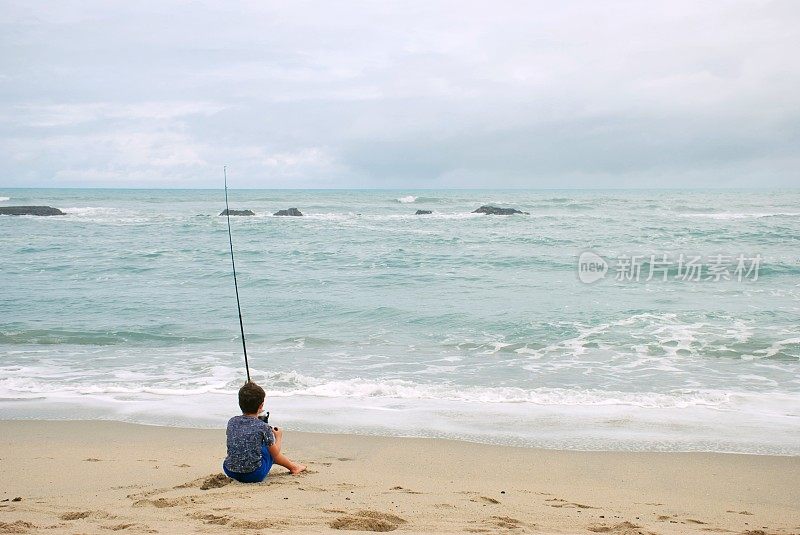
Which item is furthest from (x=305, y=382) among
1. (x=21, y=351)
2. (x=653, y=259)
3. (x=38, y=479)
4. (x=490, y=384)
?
(x=653, y=259)

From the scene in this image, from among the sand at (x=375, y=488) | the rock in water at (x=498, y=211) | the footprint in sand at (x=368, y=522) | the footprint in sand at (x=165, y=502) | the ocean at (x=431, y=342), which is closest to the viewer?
the footprint in sand at (x=368, y=522)

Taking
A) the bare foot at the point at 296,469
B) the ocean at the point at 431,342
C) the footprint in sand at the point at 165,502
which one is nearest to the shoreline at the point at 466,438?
the ocean at the point at 431,342

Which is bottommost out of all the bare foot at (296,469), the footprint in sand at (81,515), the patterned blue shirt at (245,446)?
the bare foot at (296,469)

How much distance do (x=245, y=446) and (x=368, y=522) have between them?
4.00 ft

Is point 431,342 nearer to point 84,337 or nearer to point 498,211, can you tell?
point 84,337

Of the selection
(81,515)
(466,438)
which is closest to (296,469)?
(81,515)

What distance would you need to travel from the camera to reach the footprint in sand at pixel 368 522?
3.53 meters

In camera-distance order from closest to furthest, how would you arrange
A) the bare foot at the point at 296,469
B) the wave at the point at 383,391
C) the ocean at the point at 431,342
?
the bare foot at the point at 296,469, the ocean at the point at 431,342, the wave at the point at 383,391

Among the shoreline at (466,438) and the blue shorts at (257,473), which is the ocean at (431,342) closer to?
the shoreline at (466,438)

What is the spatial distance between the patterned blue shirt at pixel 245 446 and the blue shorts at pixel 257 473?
0.07ft

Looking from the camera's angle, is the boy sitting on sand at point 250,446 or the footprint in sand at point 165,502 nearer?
the footprint in sand at point 165,502

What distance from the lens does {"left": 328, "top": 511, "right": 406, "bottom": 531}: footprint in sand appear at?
353 cm

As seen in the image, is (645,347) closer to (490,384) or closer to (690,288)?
(490,384)

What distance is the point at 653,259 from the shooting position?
20.0 meters
